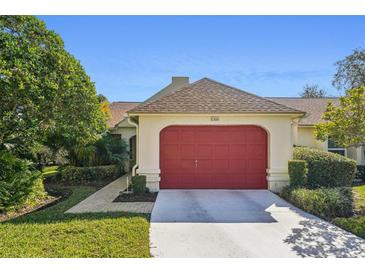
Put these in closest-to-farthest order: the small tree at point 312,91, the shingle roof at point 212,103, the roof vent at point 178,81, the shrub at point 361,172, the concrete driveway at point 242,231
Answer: the concrete driveway at point 242,231
the shingle roof at point 212,103
the shrub at point 361,172
the roof vent at point 178,81
the small tree at point 312,91

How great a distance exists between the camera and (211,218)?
695cm

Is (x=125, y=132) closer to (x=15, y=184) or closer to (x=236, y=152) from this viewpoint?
(x=236, y=152)

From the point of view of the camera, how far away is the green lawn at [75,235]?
15.8 feet

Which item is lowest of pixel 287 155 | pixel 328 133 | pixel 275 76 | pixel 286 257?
pixel 286 257

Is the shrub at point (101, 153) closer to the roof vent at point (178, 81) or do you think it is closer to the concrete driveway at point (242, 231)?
the roof vent at point (178, 81)

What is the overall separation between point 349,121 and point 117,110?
18.5 m

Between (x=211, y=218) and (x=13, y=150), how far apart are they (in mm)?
8108

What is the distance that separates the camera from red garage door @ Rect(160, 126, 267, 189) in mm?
10703

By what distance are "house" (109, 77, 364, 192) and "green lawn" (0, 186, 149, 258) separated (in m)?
3.76

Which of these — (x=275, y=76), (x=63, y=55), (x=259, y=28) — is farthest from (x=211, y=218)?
(x=275, y=76)

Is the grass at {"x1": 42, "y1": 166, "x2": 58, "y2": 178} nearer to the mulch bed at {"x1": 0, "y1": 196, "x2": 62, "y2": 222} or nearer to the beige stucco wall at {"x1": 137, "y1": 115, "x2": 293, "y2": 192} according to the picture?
the mulch bed at {"x1": 0, "y1": 196, "x2": 62, "y2": 222}

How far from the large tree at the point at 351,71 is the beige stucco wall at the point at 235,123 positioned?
52.4 ft

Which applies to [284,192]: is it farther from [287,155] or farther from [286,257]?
[286,257]

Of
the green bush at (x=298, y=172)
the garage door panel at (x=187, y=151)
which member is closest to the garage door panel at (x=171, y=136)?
the garage door panel at (x=187, y=151)
